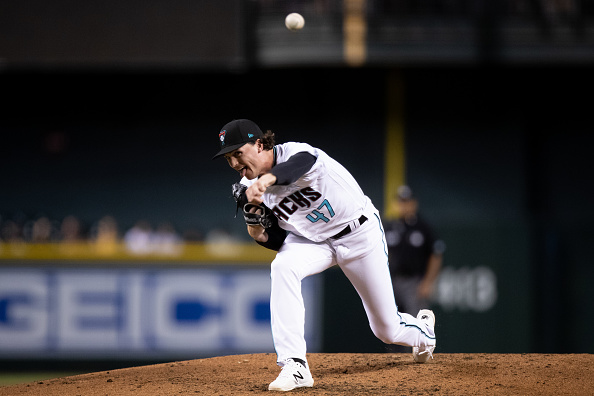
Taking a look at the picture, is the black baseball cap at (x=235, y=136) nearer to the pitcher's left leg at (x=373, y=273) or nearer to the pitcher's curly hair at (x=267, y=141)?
the pitcher's curly hair at (x=267, y=141)

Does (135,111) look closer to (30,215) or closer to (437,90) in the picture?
(30,215)

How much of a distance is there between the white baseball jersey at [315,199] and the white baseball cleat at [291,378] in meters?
0.75

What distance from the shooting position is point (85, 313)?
898 cm

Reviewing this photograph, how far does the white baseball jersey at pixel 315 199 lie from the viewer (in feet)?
13.9

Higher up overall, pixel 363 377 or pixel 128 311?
pixel 128 311

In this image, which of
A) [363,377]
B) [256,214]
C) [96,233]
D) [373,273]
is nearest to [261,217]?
[256,214]

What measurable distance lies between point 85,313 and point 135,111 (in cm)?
372

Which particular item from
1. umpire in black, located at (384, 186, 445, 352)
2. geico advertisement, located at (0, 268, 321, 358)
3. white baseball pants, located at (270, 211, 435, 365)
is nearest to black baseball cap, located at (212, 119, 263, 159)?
white baseball pants, located at (270, 211, 435, 365)

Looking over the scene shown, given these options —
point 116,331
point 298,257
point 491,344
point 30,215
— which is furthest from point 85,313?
point 298,257

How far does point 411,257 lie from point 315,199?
145 inches

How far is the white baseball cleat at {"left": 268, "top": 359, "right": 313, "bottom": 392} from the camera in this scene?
4.04 m

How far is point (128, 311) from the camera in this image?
354 inches

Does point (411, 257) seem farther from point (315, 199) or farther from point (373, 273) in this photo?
point (315, 199)

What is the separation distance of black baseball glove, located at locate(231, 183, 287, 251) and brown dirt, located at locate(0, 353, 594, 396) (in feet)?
2.77
